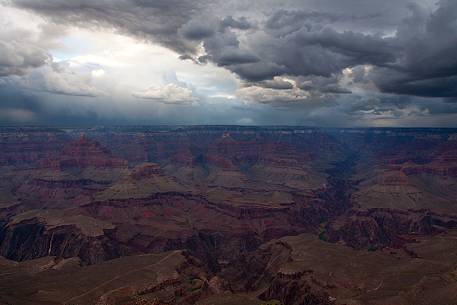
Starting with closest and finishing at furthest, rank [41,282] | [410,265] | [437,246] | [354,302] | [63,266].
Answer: [354,302]
[41,282]
[410,265]
[63,266]
[437,246]

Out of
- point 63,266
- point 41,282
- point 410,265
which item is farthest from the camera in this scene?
point 63,266

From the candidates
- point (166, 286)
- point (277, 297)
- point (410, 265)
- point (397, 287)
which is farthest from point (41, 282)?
point (410, 265)

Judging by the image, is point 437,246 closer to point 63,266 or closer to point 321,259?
point 321,259

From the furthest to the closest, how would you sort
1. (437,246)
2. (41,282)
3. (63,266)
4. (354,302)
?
(437,246)
(63,266)
(41,282)
(354,302)

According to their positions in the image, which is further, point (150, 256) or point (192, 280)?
point (150, 256)

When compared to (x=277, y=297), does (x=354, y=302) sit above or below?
above

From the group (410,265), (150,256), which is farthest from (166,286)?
(410,265)

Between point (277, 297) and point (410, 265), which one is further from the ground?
point (410, 265)

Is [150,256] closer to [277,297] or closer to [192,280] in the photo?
[192,280]

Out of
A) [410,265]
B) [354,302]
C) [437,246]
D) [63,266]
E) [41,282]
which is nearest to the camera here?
[354,302]
